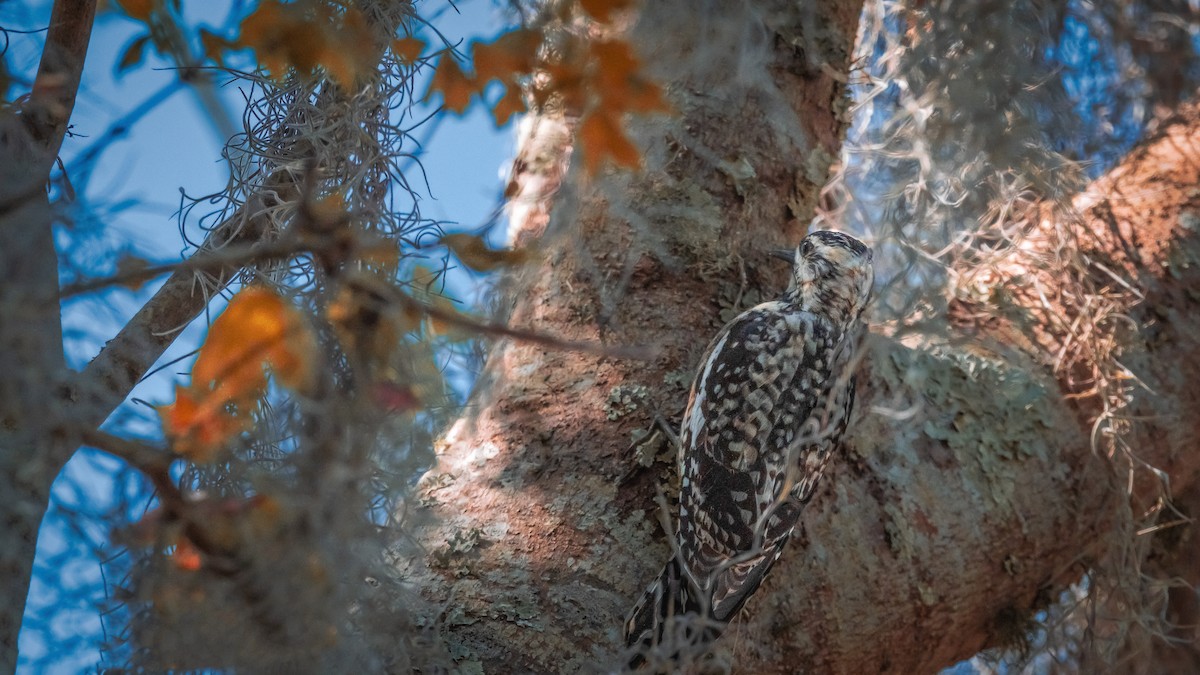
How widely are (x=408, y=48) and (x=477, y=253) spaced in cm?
70

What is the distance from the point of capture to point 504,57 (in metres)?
2.04

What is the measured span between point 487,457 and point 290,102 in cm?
87

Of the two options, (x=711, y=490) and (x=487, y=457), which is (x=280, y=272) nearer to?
(x=487, y=457)

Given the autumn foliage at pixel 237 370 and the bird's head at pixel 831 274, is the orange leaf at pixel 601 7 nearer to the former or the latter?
the autumn foliage at pixel 237 370

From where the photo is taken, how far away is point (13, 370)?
3.75 feet

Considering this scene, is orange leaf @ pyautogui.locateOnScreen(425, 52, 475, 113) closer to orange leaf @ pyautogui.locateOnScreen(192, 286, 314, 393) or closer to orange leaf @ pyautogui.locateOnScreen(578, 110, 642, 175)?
orange leaf @ pyautogui.locateOnScreen(578, 110, 642, 175)

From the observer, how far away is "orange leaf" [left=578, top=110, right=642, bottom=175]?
68.6 inches

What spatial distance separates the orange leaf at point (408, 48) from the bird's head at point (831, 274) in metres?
1.04

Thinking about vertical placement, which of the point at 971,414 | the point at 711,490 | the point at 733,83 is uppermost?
the point at 733,83

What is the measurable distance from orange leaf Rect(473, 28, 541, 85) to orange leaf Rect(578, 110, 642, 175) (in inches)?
12.5

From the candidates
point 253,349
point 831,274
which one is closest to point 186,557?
point 253,349

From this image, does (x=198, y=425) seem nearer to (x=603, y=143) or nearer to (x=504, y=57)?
(x=603, y=143)

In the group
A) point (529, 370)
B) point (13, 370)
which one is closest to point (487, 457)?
point (529, 370)

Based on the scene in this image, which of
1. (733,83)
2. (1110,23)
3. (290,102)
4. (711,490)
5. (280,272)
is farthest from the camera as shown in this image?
(1110,23)
